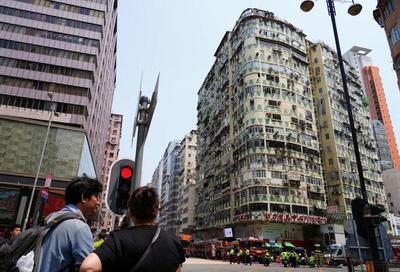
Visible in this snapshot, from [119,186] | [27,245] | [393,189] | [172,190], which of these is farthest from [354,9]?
[172,190]

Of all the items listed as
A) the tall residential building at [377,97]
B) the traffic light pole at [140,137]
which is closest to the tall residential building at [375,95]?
the tall residential building at [377,97]

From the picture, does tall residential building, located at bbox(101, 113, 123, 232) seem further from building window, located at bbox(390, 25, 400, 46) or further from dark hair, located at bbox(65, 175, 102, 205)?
dark hair, located at bbox(65, 175, 102, 205)

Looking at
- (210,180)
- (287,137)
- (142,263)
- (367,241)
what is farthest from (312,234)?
(142,263)

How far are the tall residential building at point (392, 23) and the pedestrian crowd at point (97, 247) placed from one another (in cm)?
2717

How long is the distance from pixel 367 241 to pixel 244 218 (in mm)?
37248

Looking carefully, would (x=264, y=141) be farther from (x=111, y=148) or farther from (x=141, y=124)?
(x=111, y=148)

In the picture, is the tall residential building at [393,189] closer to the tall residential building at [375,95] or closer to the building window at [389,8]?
the tall residential building at [375,95]

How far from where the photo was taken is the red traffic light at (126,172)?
18.4 feet

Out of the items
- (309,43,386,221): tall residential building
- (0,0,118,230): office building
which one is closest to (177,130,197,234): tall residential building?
(309,43,386,221): tall residential building

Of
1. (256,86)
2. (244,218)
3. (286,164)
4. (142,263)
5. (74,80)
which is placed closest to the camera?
(142,263)

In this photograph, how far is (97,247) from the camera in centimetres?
236

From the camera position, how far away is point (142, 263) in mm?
2184

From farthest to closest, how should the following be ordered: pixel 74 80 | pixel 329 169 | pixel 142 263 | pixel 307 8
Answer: pixel 329 169 < pixel 74 80 < pixel 307 8 < pixel 142 263

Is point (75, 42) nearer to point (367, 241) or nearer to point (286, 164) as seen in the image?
point (286, 164)
